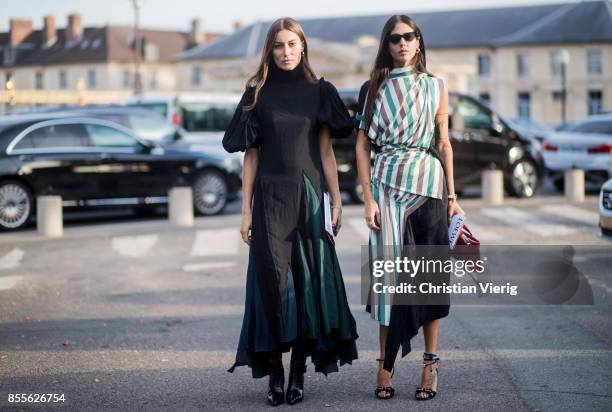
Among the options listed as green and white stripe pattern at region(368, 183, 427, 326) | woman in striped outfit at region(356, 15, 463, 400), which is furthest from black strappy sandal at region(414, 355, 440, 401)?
green and white stripe pattern at region(368, 183, 427, 326)

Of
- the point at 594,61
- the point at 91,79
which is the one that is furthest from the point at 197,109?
the point at 91,79

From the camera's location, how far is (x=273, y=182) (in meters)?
5.07

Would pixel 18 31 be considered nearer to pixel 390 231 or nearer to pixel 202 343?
pixel 202 343

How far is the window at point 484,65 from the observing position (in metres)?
80.2

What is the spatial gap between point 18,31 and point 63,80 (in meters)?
8.55

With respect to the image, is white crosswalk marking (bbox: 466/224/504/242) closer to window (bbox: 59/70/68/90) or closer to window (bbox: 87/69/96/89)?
window (bbox: 87/69/96/89)

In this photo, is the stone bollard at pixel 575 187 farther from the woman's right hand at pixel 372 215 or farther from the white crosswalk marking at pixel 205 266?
the woman's right hand at pixel 372 215

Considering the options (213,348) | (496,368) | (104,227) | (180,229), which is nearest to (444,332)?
(496,368)

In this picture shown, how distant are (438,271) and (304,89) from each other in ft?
3.77

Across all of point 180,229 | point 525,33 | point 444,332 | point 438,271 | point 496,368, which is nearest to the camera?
point 438,271

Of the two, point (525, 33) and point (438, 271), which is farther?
point (525, 33)

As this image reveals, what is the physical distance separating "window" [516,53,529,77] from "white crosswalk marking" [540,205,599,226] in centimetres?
6388

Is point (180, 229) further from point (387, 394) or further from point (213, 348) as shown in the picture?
point (387, 394)

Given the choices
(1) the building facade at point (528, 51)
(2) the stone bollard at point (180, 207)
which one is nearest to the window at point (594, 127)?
(2) the stone bollard at point (180, 207)
